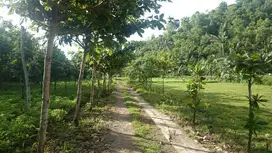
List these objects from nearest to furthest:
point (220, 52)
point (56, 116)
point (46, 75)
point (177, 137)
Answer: point (46, 75) < point (220, 52) < point (177, 137) < point (56, 116)

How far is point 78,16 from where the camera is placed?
552 cm

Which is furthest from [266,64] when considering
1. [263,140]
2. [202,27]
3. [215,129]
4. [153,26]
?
[202,27]

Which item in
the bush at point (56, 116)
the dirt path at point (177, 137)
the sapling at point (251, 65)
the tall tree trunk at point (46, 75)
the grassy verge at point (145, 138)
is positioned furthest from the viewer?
the bush at point (56, 116)

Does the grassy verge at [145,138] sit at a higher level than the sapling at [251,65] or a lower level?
lower

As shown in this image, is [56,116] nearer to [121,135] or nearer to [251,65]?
[121,135]

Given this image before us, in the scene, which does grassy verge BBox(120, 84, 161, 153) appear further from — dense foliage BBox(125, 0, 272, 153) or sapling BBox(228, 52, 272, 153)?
sapling BBox(228, 52, 272, 153)

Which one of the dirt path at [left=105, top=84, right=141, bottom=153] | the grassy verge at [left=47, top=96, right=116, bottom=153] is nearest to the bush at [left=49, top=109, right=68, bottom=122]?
the grassy verge at [left=47, top=96, right=116, bottom=153]

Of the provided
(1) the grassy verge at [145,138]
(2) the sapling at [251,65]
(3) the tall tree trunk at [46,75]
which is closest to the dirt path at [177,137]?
(1) the grassy verge at [145,138]

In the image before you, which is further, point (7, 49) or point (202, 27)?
point (202, 27)

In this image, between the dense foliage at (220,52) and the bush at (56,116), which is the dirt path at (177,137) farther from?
the bush at (56,116)

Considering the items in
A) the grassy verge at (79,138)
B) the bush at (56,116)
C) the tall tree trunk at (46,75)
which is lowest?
the grassy verge at (79,138)

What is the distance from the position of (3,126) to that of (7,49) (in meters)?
26.9

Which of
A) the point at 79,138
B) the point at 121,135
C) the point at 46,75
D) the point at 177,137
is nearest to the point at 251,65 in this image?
the point at 177,137

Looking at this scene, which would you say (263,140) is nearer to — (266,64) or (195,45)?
→ (266,64)
